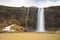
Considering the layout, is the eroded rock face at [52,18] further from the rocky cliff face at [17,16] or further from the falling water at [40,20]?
the rocky cliff face at [17,16]

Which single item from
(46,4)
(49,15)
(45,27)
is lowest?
(45,27)

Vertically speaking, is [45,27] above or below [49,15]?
below

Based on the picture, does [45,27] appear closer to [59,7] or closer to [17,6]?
[59,7]

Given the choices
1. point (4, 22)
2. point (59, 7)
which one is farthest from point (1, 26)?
point (59, 7)

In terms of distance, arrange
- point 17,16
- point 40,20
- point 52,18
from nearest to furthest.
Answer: point 52,18 → point 17,16 → point 40,20

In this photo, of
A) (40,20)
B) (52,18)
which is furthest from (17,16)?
(52,18)

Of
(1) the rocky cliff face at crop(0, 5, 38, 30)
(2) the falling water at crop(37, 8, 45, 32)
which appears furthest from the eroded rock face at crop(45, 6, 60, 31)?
(1) the rocky cliff face at crop(0, 5, 38, 30)

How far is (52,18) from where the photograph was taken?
378 centimetres

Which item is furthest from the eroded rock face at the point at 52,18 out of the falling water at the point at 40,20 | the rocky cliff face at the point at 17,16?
the rocky cliff face at the point at 17,16

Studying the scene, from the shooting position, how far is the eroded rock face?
12.3ft

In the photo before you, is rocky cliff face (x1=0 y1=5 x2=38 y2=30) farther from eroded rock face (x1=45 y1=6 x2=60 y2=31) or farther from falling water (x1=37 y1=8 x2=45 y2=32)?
eroded rock face (x1=45 y1=6 x2=60 y2=31)

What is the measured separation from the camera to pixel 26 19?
12.6 feet

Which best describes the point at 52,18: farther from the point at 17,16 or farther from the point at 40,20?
the point at 17,16

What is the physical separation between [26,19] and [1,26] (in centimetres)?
64
